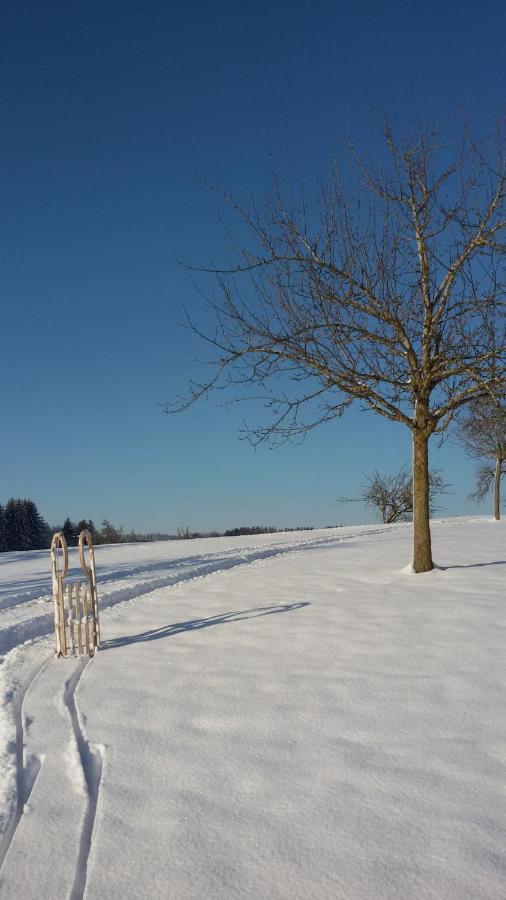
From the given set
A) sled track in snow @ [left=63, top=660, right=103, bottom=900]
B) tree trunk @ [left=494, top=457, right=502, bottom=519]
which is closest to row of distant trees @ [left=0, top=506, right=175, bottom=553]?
tree trunk @ [left=494, top=457, right=502, bottom=519]

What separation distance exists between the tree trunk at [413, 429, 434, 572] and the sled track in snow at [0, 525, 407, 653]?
4.27m

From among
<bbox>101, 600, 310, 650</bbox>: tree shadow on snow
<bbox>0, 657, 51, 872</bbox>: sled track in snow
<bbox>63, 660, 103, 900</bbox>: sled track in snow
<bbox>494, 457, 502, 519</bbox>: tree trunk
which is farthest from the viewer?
<bbox>494, 457, 502, 519</bbox>: tree trunk

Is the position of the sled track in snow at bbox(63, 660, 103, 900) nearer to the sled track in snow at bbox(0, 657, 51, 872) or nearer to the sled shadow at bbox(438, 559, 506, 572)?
the sled track in snow at bbox(0, 657, 51, 872)

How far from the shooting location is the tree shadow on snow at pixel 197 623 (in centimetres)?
684

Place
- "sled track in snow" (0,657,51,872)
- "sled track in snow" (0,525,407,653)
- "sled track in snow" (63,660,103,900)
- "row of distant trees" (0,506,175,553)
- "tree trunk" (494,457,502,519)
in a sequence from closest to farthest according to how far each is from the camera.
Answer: "sled track in snow" (63,660,103,900)
"sled track in snow" (0,657,51,872)
"sled track in snow" (0,525,407,653)
"tree trunk" (494,457,502,519)
"row of distant trees" (0,506,175,553)

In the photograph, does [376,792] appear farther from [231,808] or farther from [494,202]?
[494,202]

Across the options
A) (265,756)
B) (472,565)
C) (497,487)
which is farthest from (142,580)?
(497,487)

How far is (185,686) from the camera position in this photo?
5094mm

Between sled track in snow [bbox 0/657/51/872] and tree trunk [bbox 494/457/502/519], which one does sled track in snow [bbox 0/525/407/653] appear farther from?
tree trunk [bbox 494/457/502/519]

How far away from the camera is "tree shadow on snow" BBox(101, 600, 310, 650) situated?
684 centimetres

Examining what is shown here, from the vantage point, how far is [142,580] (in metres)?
11.8

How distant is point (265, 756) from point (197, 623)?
12.3ft

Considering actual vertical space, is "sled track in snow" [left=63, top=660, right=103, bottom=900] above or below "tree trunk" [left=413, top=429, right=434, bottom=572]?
below

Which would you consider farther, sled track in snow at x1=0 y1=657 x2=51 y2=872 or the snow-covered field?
sled track in snow at x1=0 y1=657 x2=51 y2=872
